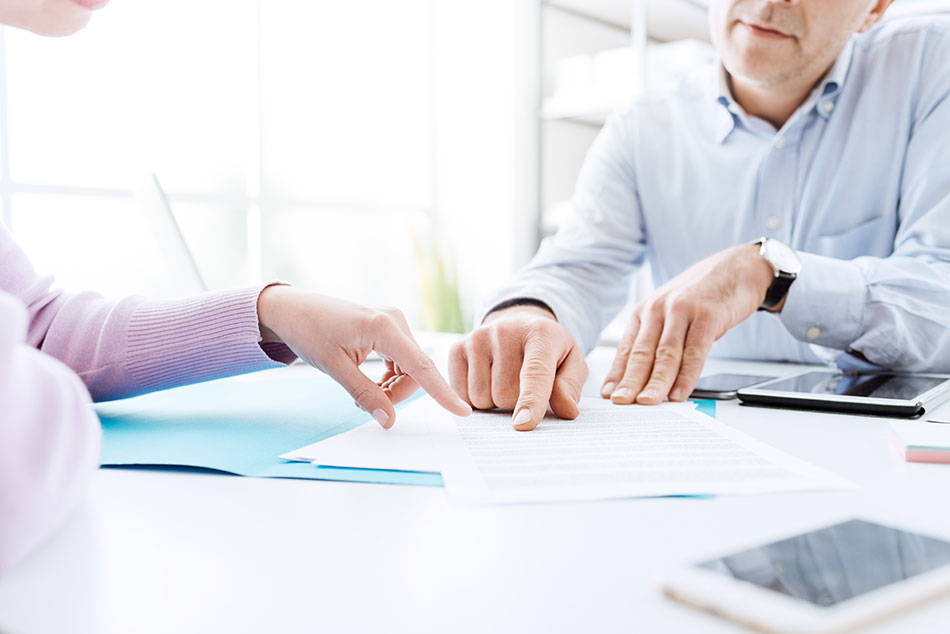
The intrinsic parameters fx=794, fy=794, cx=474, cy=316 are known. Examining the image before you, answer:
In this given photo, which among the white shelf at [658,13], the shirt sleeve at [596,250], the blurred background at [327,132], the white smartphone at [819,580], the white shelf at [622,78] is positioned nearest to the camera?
the white smartphone at [819,580]

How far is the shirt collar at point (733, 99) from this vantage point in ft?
4.31

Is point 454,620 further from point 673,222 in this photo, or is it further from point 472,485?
point 673,222

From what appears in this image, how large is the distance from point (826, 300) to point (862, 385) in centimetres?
13

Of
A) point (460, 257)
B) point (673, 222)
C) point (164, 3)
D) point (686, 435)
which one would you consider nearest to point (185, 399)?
point (686, 435)

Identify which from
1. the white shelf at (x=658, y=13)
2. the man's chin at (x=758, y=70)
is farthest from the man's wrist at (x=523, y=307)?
the white shelf at (x=658, y=13)

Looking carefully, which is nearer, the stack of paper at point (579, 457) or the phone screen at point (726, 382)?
the stack of paper at point (579, 457)

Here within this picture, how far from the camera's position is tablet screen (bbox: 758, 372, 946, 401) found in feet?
2.68

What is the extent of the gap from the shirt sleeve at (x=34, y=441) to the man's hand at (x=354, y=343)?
0.31 metres

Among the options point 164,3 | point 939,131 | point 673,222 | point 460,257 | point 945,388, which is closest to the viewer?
point 945,388

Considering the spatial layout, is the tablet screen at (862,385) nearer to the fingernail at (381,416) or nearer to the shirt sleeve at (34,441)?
the fingernail at (381,416)

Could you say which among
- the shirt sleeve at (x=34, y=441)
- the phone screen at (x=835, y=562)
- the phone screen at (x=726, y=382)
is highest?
the shirt sleeve at (x=34, y=441)

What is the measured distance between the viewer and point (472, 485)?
1.64ft

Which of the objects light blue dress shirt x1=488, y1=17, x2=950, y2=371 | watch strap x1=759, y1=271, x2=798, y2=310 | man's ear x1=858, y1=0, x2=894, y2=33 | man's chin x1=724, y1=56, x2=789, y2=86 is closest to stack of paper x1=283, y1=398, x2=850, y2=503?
watch strap x1=759, y1=271, x2=798, y2=310

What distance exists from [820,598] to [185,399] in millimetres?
733
